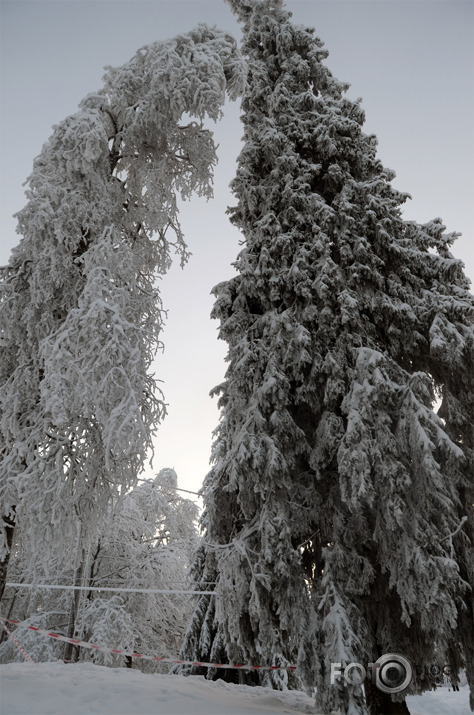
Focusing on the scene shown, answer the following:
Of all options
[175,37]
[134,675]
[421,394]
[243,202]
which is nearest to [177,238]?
[243,202]

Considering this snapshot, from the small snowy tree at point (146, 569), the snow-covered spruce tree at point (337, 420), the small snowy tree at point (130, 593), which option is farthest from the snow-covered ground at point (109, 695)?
the small snowy tree at point (146, 569)

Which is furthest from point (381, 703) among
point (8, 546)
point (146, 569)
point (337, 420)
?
point (146, 569)

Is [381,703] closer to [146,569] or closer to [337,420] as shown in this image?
[337,420]

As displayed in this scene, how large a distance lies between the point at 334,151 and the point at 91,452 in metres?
6.55

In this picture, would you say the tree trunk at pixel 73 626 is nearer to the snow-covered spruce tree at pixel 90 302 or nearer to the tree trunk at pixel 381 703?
the snow-covered spruce tree at pixel 90 302

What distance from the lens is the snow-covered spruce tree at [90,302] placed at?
21.2 ft

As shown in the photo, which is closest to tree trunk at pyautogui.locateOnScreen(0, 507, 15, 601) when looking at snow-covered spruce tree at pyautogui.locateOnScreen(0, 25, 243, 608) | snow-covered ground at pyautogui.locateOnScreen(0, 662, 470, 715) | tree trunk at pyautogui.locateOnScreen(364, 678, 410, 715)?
snow-covered spruce tree at pyautogui.locateOnScreen(0, 25, 243, 608)

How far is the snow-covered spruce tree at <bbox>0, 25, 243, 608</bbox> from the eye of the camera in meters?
6.48

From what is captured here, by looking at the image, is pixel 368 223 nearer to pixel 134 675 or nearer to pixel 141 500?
pixel 134 675

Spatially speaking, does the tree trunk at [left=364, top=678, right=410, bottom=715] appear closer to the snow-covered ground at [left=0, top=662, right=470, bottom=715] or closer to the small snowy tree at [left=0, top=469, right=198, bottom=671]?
the snow-covered ground at [left=0, top=662, right=470, bottom=715]

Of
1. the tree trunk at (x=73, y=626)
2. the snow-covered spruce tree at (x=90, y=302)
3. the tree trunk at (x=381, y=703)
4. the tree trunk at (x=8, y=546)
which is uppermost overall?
the snow-covered spruce tree at (x=90, y=302)

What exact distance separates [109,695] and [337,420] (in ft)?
14.5

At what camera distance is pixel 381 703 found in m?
6.70

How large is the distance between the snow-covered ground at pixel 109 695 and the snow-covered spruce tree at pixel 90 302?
154cm
